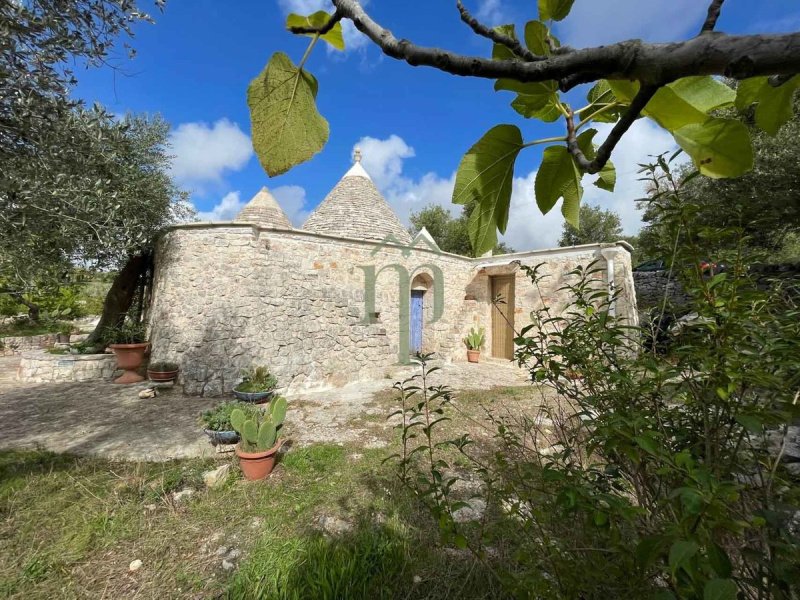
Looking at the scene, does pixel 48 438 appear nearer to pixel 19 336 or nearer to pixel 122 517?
pixel 122 517

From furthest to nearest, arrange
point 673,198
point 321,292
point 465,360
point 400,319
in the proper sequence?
point 465,360 → point 400,319 → point 321,292 → point 673,198

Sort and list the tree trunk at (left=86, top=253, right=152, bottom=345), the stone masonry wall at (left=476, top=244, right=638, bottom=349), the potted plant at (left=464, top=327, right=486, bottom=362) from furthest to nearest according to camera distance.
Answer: the potted plant at (left=464, top=327, right=486, bottom=362) → the tree trunk at (left=86, top=253, right=152, bottom=345) → the stone masonry wall at (left=476, top=244, right=638, bottom=349)

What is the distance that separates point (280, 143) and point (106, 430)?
6.26 m

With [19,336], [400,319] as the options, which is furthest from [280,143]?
[19,336]

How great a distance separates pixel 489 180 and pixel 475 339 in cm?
1018

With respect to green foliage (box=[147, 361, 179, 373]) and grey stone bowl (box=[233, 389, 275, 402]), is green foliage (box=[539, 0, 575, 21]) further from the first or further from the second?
green foliage (box=[147, 361, 179, 373])

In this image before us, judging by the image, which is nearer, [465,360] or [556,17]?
[556,17]

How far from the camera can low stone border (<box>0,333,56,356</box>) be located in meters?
9.89

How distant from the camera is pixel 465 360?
10.4 m

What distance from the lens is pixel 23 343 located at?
33.7ft

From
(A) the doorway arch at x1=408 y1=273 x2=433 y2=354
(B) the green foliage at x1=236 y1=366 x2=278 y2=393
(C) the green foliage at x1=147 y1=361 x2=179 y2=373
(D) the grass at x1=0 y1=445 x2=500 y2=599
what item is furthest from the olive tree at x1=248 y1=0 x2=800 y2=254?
(A) the doorway arch at x1=408 y1=273 x2=433 y2=354

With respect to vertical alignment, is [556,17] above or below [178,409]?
above

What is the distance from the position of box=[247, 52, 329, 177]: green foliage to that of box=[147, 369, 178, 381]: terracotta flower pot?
7.88 m

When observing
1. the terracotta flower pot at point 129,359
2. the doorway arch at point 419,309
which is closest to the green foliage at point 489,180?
the terracotta flower pot at point 129,359
